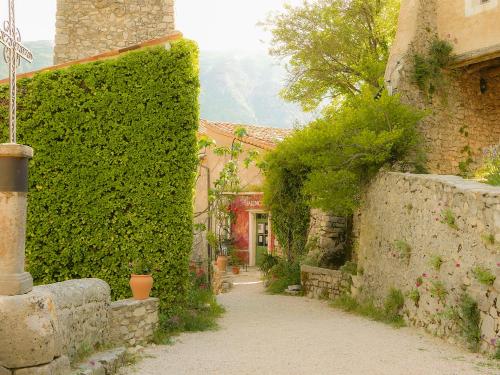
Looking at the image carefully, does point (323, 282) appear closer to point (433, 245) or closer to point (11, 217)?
point (433, 245)

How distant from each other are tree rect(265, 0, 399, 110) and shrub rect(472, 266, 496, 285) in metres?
9.66

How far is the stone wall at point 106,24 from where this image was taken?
38.8 ft

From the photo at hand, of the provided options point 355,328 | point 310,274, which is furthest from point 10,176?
point 310,274

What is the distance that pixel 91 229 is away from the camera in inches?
302

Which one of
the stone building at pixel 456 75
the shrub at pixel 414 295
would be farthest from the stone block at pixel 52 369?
the stone building at pixel 456 75

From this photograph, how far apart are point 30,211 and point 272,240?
1321 cm

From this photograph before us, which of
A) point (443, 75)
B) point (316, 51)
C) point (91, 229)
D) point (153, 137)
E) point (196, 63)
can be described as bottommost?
point (91, 229)

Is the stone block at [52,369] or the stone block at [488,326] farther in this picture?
the stone block at [488,326]

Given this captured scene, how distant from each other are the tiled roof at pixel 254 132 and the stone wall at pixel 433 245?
8.66m

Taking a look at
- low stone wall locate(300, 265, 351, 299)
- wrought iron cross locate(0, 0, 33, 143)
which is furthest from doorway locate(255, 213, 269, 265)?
wrought iron cross locate(0, 0, 33, 143)

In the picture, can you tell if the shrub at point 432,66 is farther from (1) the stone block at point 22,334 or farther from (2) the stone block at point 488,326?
(1) the stone block at point 22,334

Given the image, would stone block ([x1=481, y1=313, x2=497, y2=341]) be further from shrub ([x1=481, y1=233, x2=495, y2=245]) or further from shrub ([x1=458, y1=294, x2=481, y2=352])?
shrub ([x1=481, y1=233, x2=495, y2=245])

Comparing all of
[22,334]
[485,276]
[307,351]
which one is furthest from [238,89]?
[22,334]

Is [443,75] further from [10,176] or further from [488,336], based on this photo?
[10,176]
